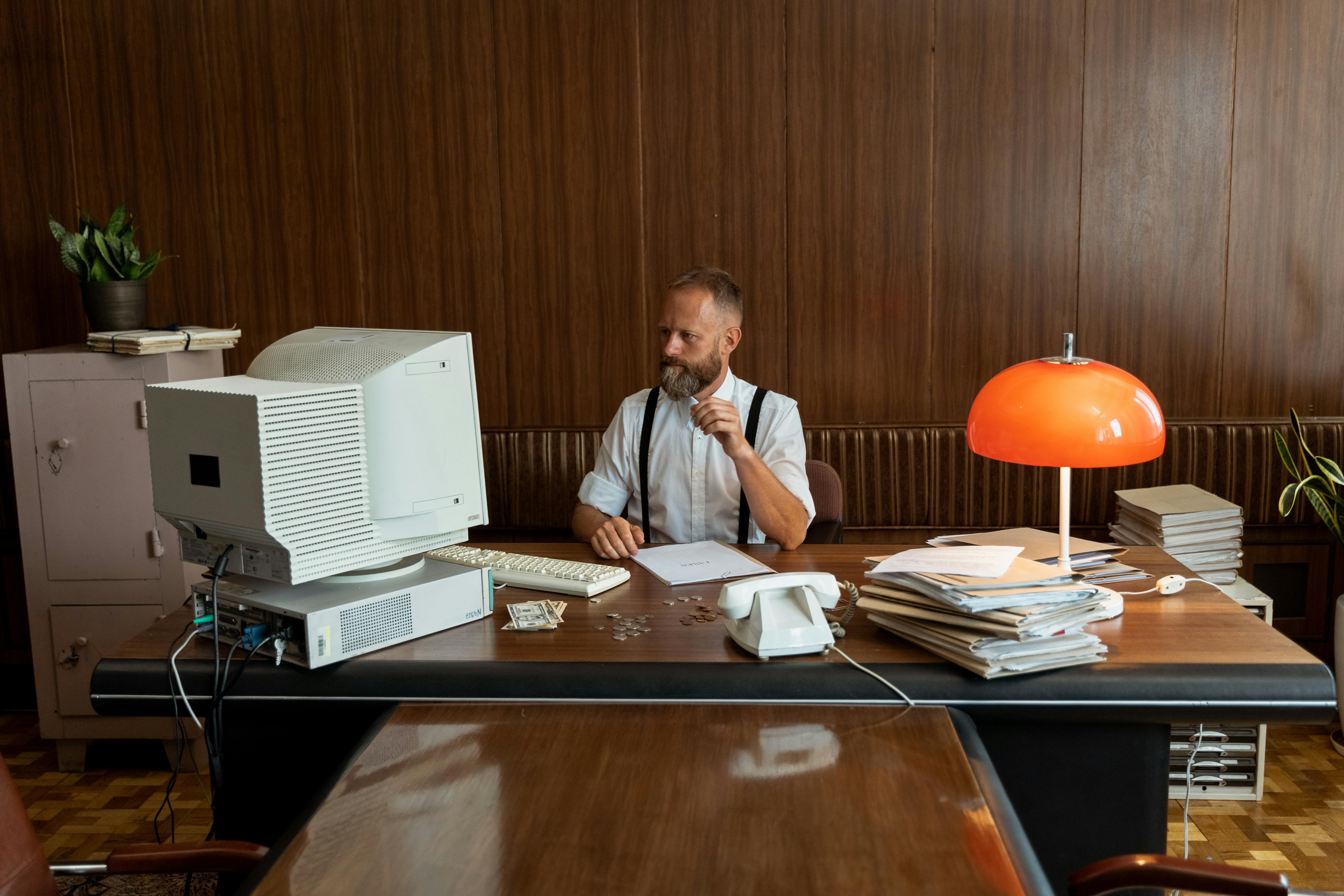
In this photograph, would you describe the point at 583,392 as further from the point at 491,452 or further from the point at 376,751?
the point at 376,751

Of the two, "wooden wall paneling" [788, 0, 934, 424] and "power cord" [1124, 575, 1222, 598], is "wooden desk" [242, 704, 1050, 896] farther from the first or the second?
"wooden wall paneling" [788, 0, 934, 424]

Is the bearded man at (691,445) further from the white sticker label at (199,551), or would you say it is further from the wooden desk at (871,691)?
the white sticker label at (199,551)

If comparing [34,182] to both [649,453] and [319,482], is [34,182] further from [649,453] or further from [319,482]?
[319,482]

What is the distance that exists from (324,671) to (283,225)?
2.59 m

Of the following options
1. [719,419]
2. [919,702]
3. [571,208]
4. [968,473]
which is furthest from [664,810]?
[571,208]

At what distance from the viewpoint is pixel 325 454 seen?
5.88 ft

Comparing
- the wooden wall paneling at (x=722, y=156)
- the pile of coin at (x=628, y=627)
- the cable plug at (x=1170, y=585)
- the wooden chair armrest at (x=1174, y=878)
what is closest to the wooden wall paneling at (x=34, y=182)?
the wooden wall paneling at (x=722, y=156)

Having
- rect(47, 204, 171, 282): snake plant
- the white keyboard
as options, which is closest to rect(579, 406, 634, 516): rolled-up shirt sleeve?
the white keyboard

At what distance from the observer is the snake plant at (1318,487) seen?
3.29m

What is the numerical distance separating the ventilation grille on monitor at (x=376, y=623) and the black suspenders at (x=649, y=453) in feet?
3.78

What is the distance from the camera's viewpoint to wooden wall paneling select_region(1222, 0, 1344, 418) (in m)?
3.61

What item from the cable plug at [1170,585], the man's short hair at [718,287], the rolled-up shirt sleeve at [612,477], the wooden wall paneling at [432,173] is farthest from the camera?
the wooden wall paneling at [432,173]

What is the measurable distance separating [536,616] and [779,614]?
47 centimetres

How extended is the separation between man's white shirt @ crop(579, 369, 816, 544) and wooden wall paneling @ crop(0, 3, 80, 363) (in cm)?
226
